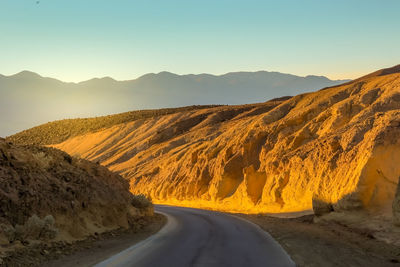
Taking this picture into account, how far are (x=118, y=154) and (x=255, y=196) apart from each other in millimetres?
47703

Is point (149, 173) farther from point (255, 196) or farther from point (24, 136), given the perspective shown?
point (24, 136)

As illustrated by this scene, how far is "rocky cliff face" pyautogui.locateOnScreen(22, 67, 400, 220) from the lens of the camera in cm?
1886

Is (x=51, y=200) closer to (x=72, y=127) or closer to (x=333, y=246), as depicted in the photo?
(x=333, y=246)

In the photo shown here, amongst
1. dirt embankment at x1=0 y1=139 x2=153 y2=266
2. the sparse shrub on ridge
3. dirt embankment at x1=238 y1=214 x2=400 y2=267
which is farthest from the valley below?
the sparse shrub on ridge

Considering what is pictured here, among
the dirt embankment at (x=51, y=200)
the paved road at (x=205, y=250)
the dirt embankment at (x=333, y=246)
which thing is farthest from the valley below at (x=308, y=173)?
the dirt embankment at (x=51, y=200)

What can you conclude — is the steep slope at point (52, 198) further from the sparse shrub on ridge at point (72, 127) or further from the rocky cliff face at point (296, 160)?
the sparse shrub on ridge at point (72, 127)

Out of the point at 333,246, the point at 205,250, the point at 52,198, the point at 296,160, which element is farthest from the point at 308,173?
the point at 52,198

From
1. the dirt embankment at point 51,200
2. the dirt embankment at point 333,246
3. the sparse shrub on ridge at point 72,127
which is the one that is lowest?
the dirt embankment at point 333,246

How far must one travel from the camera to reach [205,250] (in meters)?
13.4

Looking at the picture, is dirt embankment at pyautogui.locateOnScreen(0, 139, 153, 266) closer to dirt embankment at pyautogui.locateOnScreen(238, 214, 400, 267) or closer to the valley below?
the valley below

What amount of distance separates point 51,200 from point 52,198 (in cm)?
15

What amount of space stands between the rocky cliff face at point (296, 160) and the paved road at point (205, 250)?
538 cm

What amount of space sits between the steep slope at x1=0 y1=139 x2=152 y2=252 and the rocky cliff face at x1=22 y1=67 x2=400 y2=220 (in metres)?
10.9

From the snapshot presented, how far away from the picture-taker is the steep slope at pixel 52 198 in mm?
13312
